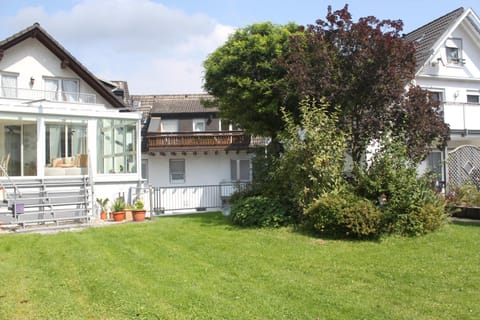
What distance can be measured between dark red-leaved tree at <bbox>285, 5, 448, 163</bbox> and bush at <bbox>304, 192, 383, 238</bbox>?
2.42 metres

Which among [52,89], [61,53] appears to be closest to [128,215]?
[52,89]

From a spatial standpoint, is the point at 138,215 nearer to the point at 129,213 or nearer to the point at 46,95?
the point at 129,213

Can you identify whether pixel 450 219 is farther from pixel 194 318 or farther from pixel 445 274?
pixel 194 318

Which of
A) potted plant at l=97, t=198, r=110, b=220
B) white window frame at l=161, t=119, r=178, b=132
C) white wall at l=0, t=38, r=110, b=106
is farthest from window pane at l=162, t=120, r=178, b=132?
potted plant at l=97, t=198, r=110, b=220

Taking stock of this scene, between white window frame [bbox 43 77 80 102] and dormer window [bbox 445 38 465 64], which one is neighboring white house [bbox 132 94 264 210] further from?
dormer window [bbox 445 38 465 64]

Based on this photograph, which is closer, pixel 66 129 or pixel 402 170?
pixel 402 170

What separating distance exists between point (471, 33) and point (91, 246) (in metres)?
21.1

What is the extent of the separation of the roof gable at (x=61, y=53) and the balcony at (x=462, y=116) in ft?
53.3

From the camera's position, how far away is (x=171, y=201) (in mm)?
21172

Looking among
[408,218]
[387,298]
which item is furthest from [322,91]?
[387,298]

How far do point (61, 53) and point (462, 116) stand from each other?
1938cm

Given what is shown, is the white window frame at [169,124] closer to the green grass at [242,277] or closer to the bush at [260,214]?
the bush at [260,214]

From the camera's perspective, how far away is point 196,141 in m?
27.4

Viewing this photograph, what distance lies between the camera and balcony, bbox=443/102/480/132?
1866 cm
